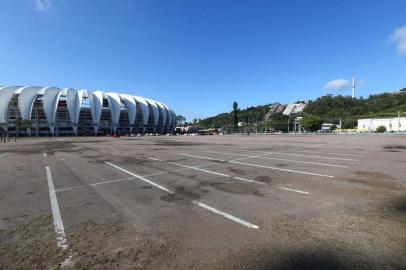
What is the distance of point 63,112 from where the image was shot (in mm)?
94062

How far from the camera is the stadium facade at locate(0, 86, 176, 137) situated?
287 ft

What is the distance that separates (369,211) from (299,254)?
2588mm

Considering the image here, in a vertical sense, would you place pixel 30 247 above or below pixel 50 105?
below

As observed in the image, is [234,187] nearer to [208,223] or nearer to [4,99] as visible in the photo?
[208,223]

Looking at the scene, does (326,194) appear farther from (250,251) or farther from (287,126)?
(287,126)

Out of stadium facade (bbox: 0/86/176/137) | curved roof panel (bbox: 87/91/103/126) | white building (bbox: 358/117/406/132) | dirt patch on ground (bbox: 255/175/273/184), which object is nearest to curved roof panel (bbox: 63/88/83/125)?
stadium facade (bbox: 0/86/176/137)

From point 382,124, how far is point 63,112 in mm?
147219

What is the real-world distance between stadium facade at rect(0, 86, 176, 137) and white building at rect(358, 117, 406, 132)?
11387 cm

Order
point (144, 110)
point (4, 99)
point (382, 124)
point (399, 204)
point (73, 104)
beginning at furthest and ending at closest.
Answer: point (382, 124)
point (144, 110)
point (73, 104)
point (4, 99)
point (399, 204)

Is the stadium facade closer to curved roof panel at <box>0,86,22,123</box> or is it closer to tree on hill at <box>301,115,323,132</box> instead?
curved roof panel at <box>0,86,22,123</box>

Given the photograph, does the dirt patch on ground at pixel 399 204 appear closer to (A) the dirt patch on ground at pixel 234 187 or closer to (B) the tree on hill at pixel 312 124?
(A) the dirt patch on ground at pixel 234 187

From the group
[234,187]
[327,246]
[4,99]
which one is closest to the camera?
[327,246]

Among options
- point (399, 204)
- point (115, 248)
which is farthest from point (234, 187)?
point (115, 248)

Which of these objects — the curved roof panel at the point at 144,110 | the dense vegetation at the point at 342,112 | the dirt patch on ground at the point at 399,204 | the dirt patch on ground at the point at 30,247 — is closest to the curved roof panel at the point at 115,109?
the curved roof panel at the point at 144,110
